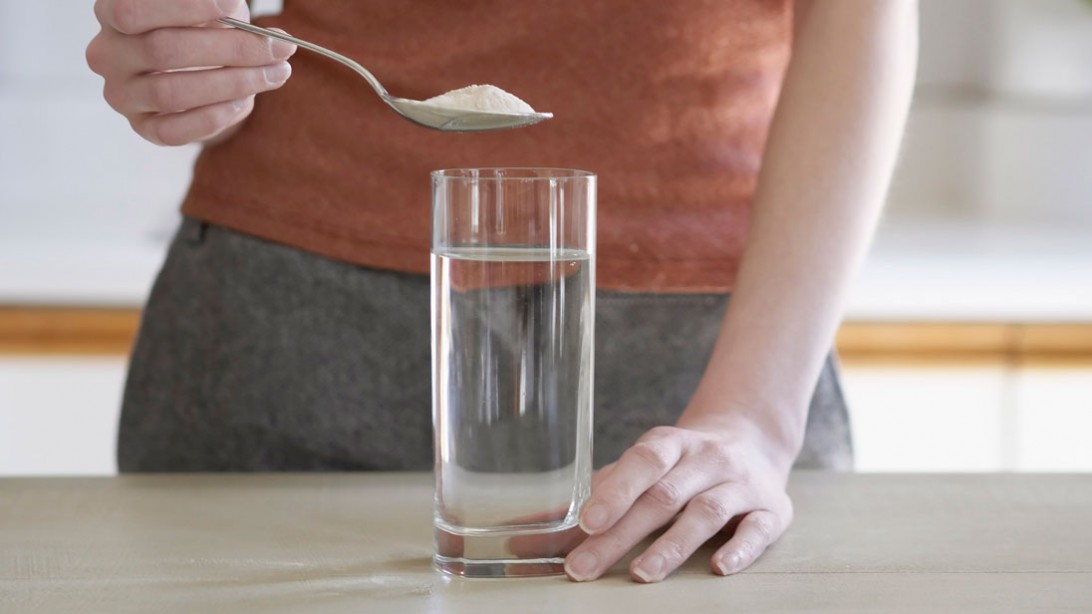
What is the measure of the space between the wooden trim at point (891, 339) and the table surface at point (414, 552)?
826 mm

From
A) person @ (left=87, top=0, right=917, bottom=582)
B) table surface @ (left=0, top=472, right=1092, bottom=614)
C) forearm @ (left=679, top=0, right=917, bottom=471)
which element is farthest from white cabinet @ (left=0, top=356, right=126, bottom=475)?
forearm @ (left=679, top=0, right=917, bottom=471)

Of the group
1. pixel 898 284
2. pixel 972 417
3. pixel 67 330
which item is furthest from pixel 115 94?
pixel 972 417

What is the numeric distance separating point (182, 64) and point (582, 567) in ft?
1.08

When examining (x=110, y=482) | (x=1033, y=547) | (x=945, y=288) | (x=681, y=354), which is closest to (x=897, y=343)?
(x=945, y=288)

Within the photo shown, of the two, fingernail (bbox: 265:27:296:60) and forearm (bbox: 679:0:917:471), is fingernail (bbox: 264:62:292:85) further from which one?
forearm (bbox: 679:0:917:471)

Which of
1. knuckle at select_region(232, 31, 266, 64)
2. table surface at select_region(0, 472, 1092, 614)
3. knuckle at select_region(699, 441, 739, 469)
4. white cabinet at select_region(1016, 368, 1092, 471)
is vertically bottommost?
white cabinet at select_region(1016, 368, 1092, 471)

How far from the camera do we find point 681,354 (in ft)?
2.94

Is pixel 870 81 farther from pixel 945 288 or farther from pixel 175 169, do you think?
pixel 175 169

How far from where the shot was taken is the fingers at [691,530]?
23.3 inches

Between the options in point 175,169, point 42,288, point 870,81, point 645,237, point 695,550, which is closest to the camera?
point 695,550

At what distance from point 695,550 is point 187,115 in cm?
36

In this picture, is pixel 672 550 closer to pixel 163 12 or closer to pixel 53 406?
pixel 163 12

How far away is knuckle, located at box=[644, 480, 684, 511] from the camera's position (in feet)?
2.02

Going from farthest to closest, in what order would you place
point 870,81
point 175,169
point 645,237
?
point 175,169
point 645,237
point 870,81
